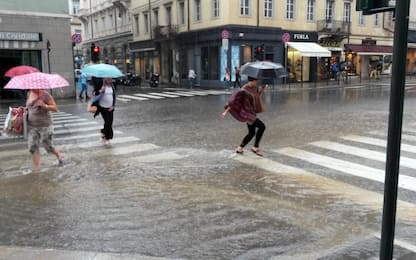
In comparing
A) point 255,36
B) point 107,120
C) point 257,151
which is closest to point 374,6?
point 257,151

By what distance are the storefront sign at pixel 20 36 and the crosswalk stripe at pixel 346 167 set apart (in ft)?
60.5

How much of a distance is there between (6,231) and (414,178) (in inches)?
229

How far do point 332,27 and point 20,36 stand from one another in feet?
78.7

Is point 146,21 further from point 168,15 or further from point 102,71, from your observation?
point 102,71

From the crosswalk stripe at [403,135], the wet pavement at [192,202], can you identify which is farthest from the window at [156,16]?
the crosswalk stripe at [403,135]

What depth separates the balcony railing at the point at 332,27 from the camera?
116 ft

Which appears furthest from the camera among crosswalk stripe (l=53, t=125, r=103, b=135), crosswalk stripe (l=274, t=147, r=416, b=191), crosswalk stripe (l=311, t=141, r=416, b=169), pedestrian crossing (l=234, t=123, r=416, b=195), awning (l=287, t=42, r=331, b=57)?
awning (l=287, t=42, r=331, b=57)

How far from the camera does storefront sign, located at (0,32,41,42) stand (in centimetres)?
2239

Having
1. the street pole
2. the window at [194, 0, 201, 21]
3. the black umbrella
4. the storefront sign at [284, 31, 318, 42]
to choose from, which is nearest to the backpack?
the black umbrella

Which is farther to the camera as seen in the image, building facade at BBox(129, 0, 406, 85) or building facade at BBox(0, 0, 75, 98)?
building facade at BBox(129, 0, 406, 85)

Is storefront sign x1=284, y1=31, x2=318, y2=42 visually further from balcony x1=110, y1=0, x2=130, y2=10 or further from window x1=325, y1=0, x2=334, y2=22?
balcony x1=110, y1=0, x2=130, y2=10

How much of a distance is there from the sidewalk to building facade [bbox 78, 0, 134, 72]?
147ft

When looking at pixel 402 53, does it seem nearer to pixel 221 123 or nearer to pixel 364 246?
pixel 364 246

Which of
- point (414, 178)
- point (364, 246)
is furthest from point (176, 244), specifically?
point (414, 178)
